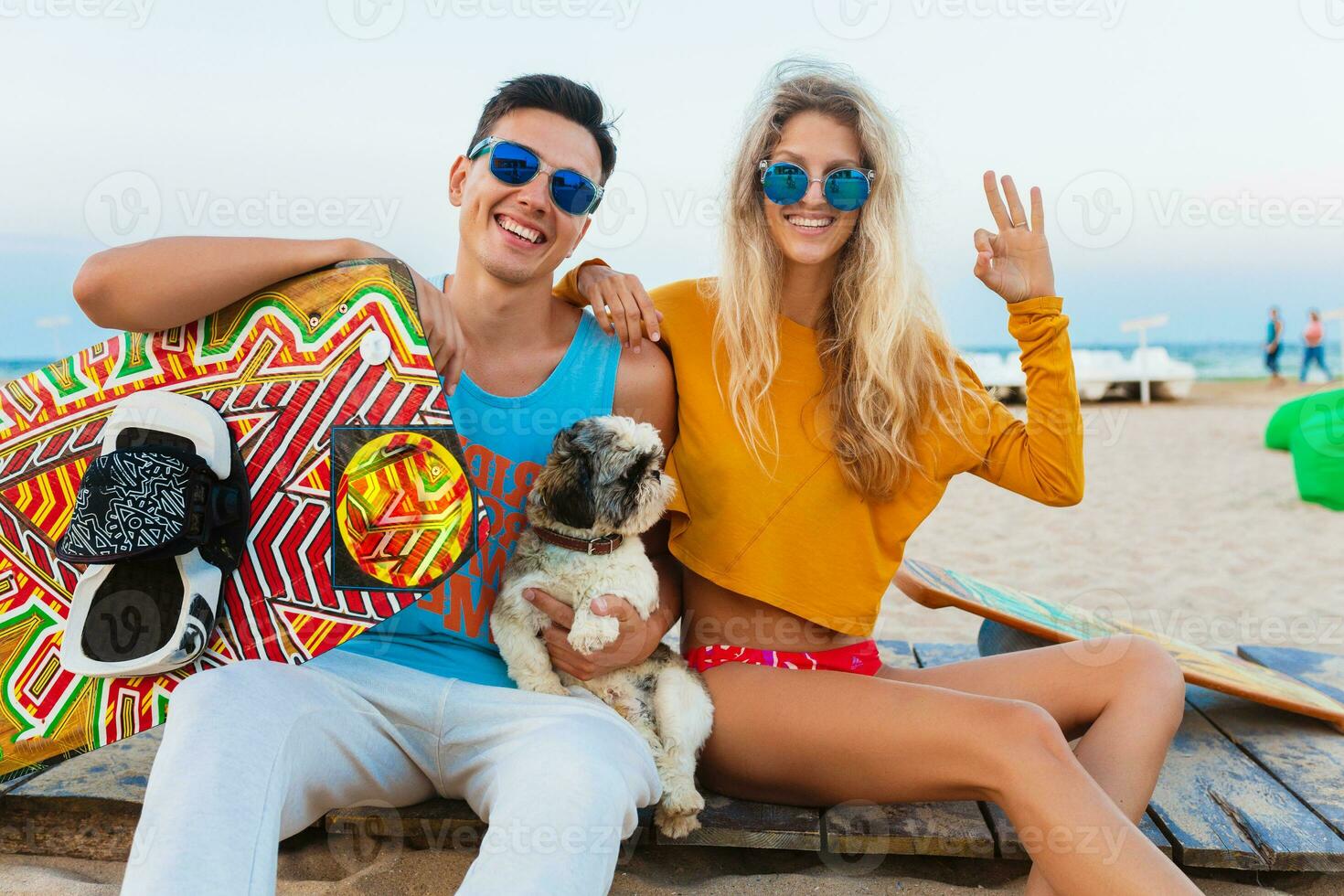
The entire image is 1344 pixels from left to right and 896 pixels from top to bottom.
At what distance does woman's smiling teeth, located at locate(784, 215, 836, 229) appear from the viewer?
8.24 ft

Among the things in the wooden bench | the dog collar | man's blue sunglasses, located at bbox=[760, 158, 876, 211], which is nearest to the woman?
man's blue sunglasses, located at bbox=[760, 158, 876, 211]

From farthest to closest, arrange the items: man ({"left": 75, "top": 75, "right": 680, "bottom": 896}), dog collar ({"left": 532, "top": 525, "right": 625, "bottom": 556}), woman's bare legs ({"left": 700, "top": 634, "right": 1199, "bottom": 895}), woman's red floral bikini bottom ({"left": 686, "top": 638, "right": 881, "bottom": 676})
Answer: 1. woman's red floral bikini bottom ({"left": 686, "top": 638, "right": 881, "bottom": 676})
2. dog collar ({"left": 532, "top": 525, "right": 625, "bottom": 556})
3. woman's bare legs ({"left": 700, "top": 634, "right": 1199, "bottom": 895})
4. man ({"left": 75, "top": 75, "right": 680, "bottom": 896})

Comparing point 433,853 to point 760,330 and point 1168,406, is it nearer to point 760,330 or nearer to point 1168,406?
point 760,330

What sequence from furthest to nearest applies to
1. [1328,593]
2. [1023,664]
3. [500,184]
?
1. [1328,593]
2. [1023,664]
3. [500,184]

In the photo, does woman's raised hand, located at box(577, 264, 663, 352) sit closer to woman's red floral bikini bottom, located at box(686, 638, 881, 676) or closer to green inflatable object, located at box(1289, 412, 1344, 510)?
woman's red floral bikini bottom, located at box(686, 638, 881, 676)

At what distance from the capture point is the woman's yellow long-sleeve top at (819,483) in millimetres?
2443

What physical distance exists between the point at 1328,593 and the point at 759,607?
5.44 meters

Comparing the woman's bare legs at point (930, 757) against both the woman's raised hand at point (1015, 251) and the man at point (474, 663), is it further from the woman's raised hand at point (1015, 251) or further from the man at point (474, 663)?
the woman's raised hand at point (1015, 251)

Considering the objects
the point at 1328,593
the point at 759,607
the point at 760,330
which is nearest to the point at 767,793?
the point at 759,607

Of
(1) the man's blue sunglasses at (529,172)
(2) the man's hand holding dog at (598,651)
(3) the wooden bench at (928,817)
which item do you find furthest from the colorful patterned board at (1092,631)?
(1) the man's blue sunglasses at (529,172)

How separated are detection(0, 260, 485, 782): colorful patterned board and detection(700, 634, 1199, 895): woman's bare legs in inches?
34.8

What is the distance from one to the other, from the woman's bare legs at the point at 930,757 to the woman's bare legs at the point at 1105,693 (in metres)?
0.01

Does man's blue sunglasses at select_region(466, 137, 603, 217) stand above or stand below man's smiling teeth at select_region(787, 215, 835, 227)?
above

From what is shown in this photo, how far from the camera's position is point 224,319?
91.4 inches
